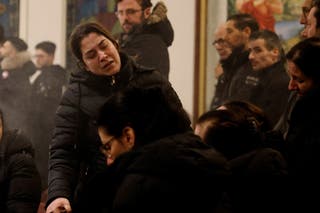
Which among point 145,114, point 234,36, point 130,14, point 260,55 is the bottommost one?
point 145,114

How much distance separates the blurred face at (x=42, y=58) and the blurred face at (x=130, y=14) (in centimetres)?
67

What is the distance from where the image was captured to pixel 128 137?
2213 mm

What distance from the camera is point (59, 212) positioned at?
297 cm

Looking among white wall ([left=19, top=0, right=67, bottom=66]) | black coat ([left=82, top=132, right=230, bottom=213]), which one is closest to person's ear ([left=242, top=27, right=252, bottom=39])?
white wall ([left=19, top=0, right=67, bottom=66])

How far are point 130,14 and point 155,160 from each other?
249 cm

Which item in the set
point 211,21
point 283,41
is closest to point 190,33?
point 211,21

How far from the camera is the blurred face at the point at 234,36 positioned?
4.08 metres

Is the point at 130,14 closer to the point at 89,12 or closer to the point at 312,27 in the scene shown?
the point at 89,12

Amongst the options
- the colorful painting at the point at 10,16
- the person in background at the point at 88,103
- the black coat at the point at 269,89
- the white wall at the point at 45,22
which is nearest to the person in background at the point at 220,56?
the black coat at the point at 269,89

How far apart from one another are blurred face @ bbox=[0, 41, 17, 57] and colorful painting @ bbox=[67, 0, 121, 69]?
533mm

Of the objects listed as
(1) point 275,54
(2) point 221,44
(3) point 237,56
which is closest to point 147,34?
(2) point 221,44

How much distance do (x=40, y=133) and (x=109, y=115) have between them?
99.4 inches

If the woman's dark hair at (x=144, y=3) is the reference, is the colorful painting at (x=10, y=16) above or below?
below

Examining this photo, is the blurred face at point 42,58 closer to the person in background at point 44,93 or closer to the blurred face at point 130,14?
the person in background at point 44,93
